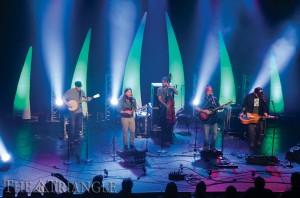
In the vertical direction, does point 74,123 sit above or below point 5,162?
above

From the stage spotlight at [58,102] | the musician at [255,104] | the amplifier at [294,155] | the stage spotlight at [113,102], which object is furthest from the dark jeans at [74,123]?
the amplifier at [294,155]

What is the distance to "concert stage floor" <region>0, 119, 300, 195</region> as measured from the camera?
8367 mm

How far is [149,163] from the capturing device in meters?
9.77

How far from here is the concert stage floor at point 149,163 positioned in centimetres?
837

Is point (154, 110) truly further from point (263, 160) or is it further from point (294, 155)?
point (294, 155)

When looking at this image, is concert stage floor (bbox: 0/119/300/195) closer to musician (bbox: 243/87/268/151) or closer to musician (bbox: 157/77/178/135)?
musician (bbox: 157/77/178/135)

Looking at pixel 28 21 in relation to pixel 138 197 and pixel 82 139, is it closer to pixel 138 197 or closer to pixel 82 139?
pixel 82 139

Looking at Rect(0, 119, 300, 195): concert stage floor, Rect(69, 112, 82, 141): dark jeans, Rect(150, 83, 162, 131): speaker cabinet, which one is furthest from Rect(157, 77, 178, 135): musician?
Rect(69, 112, 82, 141): dark jeans

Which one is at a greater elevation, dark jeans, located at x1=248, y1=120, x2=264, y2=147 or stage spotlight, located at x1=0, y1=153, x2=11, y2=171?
dark jeans, located at x1=248, y1=120, x2=264, y2=147

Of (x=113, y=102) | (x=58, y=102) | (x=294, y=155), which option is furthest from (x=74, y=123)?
(x=294, y=155)

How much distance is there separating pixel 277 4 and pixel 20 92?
11.9 metres

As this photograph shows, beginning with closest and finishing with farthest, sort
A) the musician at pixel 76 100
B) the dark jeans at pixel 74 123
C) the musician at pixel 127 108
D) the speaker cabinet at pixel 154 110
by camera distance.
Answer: the musician at pixel 127 108
the musician at pixel 76 100
the dark jeans at pixel 74 123
the speaker cabinet at pixel 154 110

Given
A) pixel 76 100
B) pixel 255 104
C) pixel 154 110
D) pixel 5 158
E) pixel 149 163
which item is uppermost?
pixel 76 100

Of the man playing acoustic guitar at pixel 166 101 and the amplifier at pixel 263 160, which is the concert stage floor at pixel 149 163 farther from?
the man playing acoustic guitar at pixel 166 101
